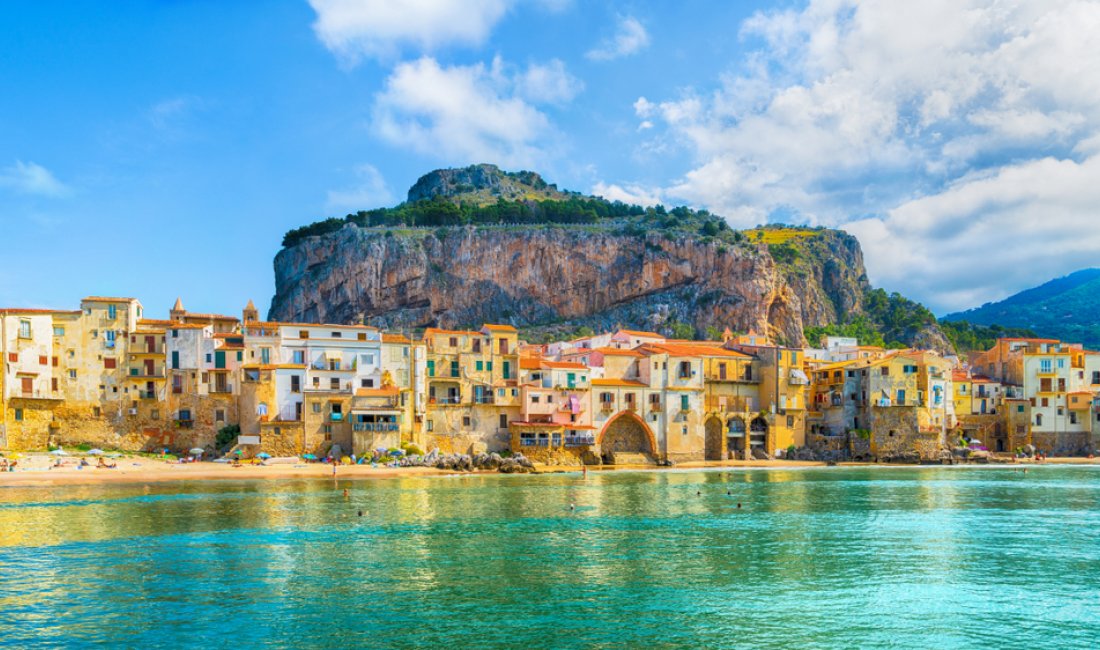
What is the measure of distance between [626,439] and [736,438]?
11.7m

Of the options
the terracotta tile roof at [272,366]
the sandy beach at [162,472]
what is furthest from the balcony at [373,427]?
the terracotta tile roof at [272,366]

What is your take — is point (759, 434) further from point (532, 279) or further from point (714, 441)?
point (532, 279)

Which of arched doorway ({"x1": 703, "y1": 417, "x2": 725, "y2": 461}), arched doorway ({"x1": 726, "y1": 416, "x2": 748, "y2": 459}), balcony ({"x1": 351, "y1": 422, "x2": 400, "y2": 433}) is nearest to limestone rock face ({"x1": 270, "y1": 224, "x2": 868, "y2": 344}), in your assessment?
arched doorway ({"x1": 726, "y1": 416, "x2": 748, "y2": 459})

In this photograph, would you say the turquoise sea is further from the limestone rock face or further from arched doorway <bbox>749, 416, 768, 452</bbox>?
the limestone rock face

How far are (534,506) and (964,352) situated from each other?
401 ft

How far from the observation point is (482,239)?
169250mm

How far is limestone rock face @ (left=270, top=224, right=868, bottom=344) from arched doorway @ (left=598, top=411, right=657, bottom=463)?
75.7 m

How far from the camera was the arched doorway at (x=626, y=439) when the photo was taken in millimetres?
83375

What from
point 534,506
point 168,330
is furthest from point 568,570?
point 168,330

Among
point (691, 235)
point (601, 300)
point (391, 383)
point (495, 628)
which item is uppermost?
point (691, 235)

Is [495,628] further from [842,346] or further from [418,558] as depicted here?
[842,346]

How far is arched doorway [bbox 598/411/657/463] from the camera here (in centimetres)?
8338

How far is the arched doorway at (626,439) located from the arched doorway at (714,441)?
21.4 ft

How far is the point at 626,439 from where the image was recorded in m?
84.6
